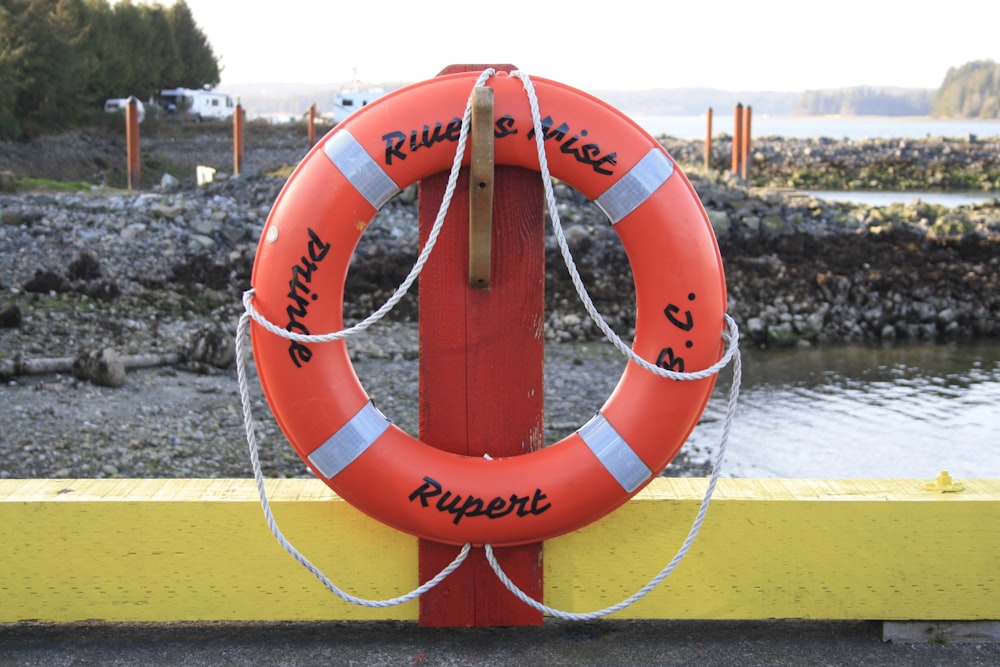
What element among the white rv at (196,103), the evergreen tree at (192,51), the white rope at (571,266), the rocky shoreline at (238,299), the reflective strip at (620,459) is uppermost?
the evergreen tree at (192,51)

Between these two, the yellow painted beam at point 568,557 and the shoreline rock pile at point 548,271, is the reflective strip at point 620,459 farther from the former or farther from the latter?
the shoreline rock pile at point 548,271

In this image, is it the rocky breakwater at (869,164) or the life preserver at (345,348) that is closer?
the life preserver at (345,348)

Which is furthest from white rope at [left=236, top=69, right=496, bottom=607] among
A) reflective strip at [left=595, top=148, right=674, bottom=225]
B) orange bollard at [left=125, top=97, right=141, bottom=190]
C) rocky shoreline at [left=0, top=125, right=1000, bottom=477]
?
orange bollard at [left=125, top=97, right=141, bottom=190]

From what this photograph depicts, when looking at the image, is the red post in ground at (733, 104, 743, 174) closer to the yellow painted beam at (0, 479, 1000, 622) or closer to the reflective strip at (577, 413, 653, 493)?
the yellow painted beam at (0, 479, 1000, 622)

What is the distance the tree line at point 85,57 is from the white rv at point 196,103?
25.8 inches

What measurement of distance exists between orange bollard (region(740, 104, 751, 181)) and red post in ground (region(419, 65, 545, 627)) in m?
15.9

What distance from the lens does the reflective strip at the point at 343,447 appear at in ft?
7.36

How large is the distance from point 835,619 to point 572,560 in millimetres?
602

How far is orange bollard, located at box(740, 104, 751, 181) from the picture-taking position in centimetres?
1764

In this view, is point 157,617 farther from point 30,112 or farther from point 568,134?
point 30,112

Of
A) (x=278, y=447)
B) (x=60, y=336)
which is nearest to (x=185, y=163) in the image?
(x=60, y=336)

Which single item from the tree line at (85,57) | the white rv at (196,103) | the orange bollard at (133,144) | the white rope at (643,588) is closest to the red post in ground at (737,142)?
the orange bollard at (133,144)

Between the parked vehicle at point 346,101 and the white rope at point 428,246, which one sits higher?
the parked vehicle at point 346,101

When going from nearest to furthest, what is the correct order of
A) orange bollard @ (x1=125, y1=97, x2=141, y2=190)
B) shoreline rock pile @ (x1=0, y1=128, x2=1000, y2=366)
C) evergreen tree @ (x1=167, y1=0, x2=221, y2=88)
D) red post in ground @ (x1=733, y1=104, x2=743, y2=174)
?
shoreline rock pile @ (x1=0, y1=128, x2=1000, y2=366) → orange bollard @ (x1=125, y1=97, x2=141, y2=190) → red post in ground @ (x1=733, y1=104, x2=743, y2=174) → evergreen tree @ (x1=167, y1=0, x2=221, y2=88)
